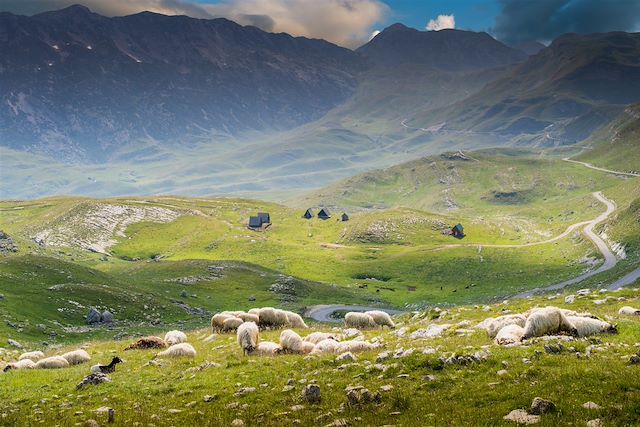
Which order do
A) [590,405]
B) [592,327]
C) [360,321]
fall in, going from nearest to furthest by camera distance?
[590,405] → [592,327] → [360,321]

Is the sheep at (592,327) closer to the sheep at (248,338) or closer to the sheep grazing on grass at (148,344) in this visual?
the sheep at (248,338)

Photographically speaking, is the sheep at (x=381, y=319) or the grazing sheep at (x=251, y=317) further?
the sheep at (x=381, y=319)

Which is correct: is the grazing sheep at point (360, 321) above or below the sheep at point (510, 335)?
below

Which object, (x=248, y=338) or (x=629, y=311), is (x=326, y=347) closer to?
(x=248, y=338)

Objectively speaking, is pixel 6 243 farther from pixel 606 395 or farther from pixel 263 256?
pixel 606 395

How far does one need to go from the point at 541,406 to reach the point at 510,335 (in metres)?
10.8

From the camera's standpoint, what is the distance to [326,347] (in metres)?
29.5

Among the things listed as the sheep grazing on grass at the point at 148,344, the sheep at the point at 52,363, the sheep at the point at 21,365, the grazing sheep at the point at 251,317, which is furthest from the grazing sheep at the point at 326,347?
the sheep at the point at 21,365

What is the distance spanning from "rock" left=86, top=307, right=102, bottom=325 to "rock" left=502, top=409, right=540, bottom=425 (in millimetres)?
60586

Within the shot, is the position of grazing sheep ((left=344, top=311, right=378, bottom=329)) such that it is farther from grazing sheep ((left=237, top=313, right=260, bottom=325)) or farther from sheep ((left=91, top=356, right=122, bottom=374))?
sheep ((left=91, top=356, right=122, bottom=374))

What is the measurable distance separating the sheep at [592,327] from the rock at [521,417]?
38.3 ft

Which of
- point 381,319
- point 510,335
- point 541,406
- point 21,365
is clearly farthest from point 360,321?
point 541,406

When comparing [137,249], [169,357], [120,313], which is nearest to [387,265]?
[137,249]

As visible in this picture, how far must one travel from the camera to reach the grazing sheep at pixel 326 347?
29219 mm
